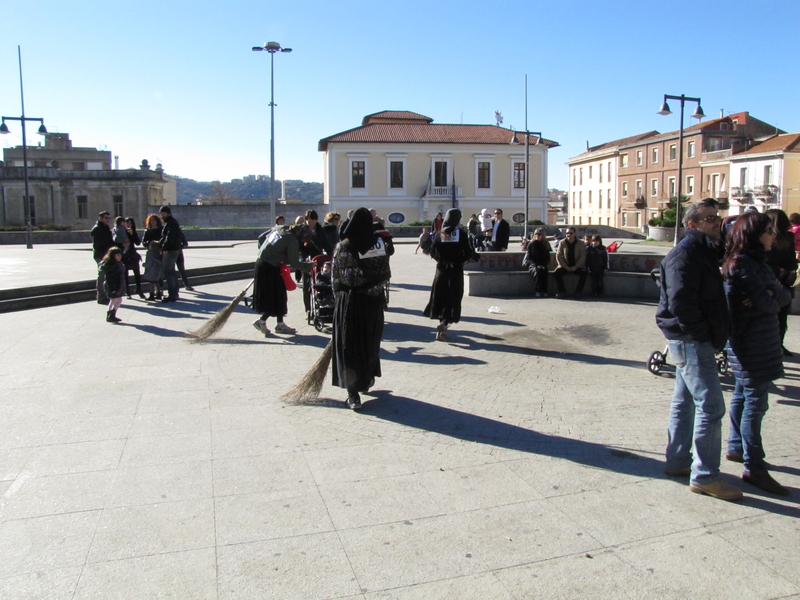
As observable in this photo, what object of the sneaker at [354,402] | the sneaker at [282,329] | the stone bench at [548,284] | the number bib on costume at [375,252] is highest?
the number bib on costume at [375,252]

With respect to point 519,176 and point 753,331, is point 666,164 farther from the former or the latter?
point 753,331

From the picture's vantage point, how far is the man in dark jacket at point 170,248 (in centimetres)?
1245

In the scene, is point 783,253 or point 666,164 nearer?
point 783,253

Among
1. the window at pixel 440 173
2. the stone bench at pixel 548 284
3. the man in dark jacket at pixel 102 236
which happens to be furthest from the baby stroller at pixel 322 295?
the window at pixel 440 173

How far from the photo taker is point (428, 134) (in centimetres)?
5666

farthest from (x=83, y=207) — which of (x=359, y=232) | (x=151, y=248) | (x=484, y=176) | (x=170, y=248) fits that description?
(x=359, y=232)

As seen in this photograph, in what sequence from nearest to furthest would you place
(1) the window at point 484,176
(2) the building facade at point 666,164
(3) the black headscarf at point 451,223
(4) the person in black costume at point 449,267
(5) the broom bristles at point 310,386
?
(5) the broom bristles at point 310,386, (3) the black headscarf at point 451,223, (4) the person in black costume at point 449,267, (1) the window at point 484,176, (2) the building facade at point 666,164

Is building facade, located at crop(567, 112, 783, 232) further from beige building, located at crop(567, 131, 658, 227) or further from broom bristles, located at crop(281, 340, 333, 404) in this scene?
broom bristles, located at crop(281, 340, 333, 404)

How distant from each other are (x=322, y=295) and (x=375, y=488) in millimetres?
5534

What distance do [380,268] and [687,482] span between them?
2.95 m

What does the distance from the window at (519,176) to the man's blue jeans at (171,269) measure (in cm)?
4662

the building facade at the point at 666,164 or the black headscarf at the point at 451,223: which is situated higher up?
the building facade at the point at 666,164

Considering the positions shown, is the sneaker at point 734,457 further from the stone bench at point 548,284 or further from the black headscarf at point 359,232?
the stone bench at point 548,284

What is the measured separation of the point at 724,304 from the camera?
3.93 metres
